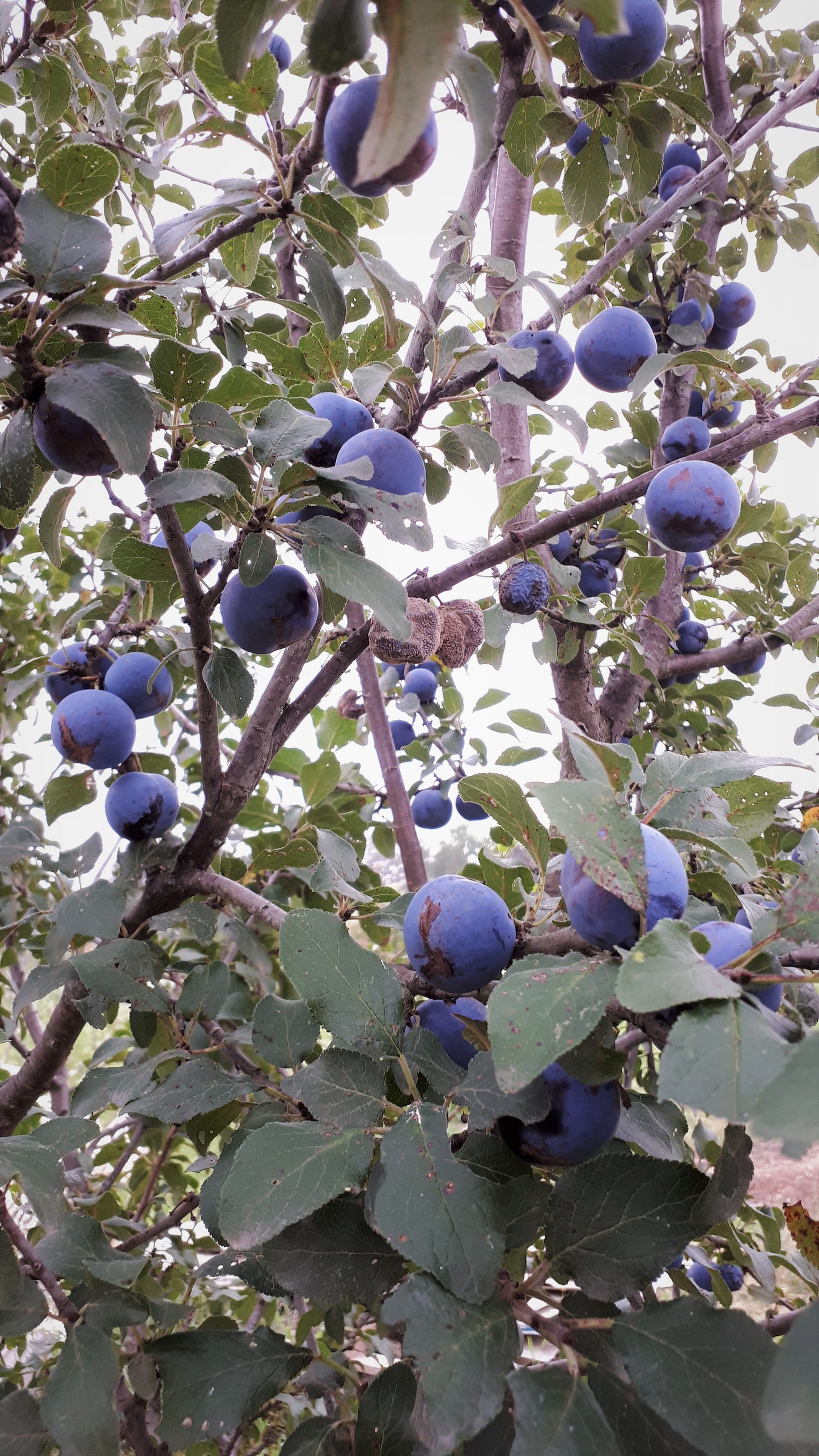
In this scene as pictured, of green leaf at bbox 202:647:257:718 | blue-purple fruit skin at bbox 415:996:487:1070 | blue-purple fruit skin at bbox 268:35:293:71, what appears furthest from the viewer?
blue-purple fruit skin at bbox 268:35:293:71

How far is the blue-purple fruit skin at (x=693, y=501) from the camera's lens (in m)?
0.94

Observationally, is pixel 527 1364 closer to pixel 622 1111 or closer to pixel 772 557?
pixel 622 1111

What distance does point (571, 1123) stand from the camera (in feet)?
1.79

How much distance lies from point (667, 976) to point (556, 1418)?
0.77 feet

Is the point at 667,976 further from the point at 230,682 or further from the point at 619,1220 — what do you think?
the point at 230,682

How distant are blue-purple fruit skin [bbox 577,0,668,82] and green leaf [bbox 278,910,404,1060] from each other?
0.87m

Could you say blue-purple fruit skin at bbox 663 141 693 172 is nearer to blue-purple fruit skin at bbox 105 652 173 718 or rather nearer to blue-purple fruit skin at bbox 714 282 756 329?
blue-purple fruit skin at bbox 714 282 756 329

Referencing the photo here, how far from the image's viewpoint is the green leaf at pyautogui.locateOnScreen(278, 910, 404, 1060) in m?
0.57

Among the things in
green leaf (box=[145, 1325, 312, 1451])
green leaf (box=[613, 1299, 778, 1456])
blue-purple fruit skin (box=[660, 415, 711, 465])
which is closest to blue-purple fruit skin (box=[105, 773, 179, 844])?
green leaf (box=[145, 1325, 312, 1451])

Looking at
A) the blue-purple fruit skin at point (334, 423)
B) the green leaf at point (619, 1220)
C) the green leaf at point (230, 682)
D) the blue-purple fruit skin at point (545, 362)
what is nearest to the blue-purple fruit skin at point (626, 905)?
the green leaf at point (619, 1220)

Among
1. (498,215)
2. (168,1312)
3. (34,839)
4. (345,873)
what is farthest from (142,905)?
(498,215)

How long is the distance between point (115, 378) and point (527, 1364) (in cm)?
68

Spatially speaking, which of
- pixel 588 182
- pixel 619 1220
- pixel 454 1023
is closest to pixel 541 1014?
pixel 619 1220

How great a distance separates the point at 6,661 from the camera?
218cm
